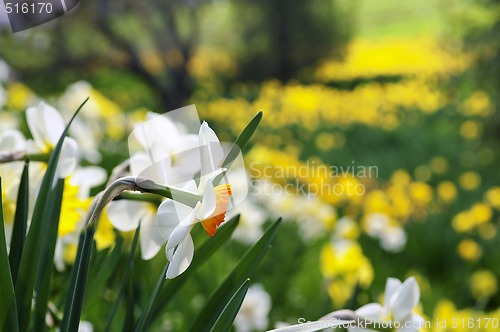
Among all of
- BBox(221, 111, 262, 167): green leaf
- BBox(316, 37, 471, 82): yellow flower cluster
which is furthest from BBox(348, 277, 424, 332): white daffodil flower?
BBox(316, 37, 471, 82): yellow flower cluster

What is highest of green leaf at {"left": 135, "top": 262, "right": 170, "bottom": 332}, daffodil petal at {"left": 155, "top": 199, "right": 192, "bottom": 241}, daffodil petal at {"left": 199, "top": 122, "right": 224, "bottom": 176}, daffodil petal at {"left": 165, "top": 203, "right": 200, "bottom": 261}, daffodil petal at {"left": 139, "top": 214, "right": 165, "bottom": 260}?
→ daffodil petal at {"left": 199, "top": 122, "right": 224, "bottom": 176}

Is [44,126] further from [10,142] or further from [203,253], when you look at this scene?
[203,253]

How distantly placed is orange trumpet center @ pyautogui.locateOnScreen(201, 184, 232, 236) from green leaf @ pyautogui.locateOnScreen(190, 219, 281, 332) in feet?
0.59

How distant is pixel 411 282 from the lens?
0.67 meters

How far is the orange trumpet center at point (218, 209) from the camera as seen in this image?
0.47 meters

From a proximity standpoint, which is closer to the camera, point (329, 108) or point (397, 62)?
point (329, 108)

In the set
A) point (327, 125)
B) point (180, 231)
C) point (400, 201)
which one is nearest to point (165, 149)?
point (180, 231)

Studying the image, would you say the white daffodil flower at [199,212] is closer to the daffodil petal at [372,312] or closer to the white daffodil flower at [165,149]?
the white daffodil flower at [165,149]

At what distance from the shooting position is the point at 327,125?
18.4 ft

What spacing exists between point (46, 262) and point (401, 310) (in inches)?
14.2

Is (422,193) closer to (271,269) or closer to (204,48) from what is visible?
(271,269)

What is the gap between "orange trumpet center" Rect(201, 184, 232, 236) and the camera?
473 millimetres

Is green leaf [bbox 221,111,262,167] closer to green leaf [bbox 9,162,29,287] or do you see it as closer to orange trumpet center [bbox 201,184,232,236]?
orange trumpet center [bbox 201,184,232,236]

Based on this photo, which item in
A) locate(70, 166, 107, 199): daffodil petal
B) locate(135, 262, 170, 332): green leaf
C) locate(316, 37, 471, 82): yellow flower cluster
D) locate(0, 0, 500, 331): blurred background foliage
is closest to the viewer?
locate(135, 262, 170, 332): green leaf
